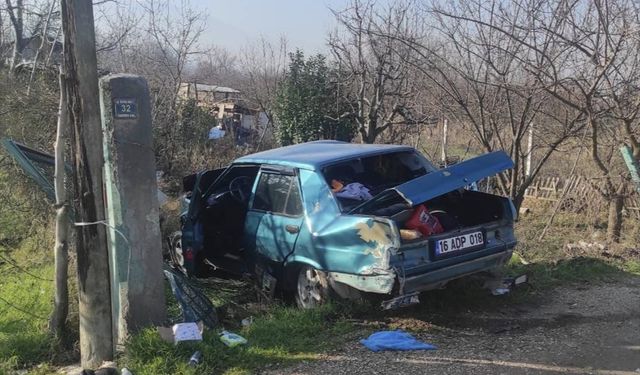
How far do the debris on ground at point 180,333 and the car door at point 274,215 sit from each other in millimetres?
1484

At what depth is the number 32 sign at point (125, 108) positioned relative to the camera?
186 inches

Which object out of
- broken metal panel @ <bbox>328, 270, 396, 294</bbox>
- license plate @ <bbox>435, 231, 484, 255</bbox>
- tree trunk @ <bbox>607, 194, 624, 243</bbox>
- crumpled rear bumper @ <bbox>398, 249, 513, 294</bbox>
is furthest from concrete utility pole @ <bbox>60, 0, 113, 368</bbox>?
tree trunk @ <bbox>607, 194, 624, 243</bbox>

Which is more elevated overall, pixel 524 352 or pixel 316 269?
pixel 316 269

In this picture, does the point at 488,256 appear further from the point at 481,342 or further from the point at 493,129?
the point at 493,129

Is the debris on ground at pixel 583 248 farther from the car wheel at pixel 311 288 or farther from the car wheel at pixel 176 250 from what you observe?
the car wheel at pixel 176 250

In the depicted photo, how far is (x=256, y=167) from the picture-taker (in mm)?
6820

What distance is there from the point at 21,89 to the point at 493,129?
796cm

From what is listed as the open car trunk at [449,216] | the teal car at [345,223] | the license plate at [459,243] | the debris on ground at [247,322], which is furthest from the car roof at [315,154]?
the debris on ground at [247,322]

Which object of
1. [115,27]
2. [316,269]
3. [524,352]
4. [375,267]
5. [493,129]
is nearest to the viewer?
[524,352]

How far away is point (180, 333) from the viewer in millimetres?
4609

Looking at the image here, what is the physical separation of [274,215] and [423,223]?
164 centimetres

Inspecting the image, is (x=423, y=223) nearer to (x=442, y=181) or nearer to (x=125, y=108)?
(x=442, y=181)

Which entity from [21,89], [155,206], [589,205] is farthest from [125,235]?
[589,205]

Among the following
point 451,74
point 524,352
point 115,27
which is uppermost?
point 115,27
